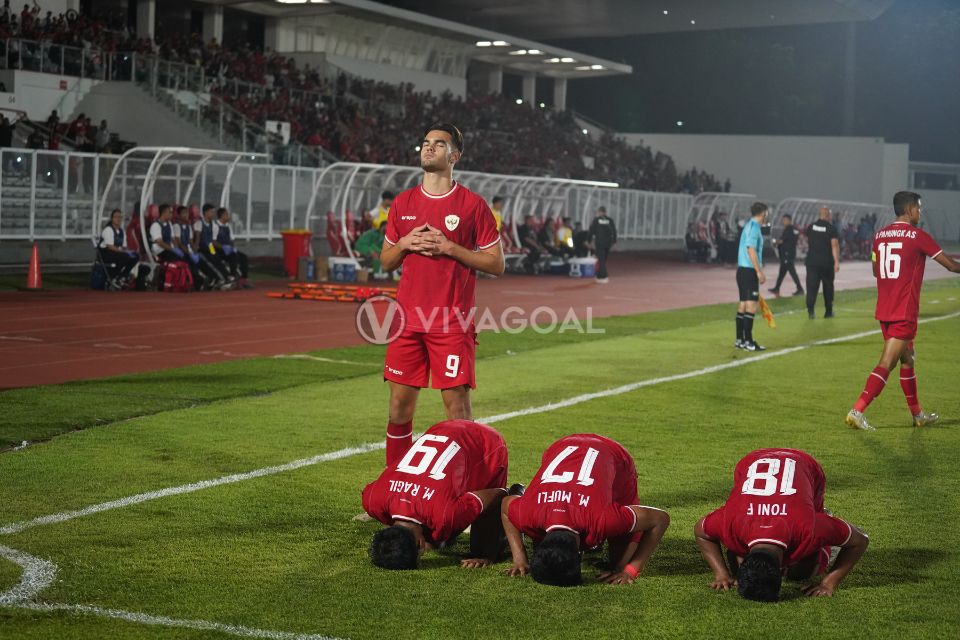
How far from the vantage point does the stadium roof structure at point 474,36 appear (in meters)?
46.0

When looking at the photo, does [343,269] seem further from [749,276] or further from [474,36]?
[474,36]

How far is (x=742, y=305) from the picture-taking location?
57.5 ft

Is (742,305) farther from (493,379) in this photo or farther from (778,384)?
(493,379)

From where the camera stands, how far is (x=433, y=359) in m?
6.97

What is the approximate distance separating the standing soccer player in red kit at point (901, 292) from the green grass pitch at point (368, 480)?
0.36 metres

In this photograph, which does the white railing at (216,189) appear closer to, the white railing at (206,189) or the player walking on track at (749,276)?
the white railing at (206,189)

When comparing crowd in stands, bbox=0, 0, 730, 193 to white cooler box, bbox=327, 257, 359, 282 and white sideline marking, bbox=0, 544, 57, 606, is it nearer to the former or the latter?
white cooler box, bbox=327, 257, 359, 282

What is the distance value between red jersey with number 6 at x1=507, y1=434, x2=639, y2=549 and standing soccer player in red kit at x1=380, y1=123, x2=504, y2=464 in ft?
3.82

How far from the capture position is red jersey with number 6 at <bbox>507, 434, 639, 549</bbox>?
557cm

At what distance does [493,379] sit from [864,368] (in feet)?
16.9

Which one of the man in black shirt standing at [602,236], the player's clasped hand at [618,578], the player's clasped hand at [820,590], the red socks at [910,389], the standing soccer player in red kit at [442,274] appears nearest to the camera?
the player's clasped hand at [820,590]

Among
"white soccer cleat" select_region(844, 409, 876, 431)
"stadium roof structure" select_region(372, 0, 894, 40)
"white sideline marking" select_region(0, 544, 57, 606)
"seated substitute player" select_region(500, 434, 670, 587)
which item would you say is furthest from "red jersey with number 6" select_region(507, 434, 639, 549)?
"stadium roof structure" select_region(372, 0, 894, 40)

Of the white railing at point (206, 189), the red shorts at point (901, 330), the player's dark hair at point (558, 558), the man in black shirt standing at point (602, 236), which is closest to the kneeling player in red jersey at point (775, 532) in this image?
the player's dark hair at point (558, 558)

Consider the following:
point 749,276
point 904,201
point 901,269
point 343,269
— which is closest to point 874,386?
point 901,269
